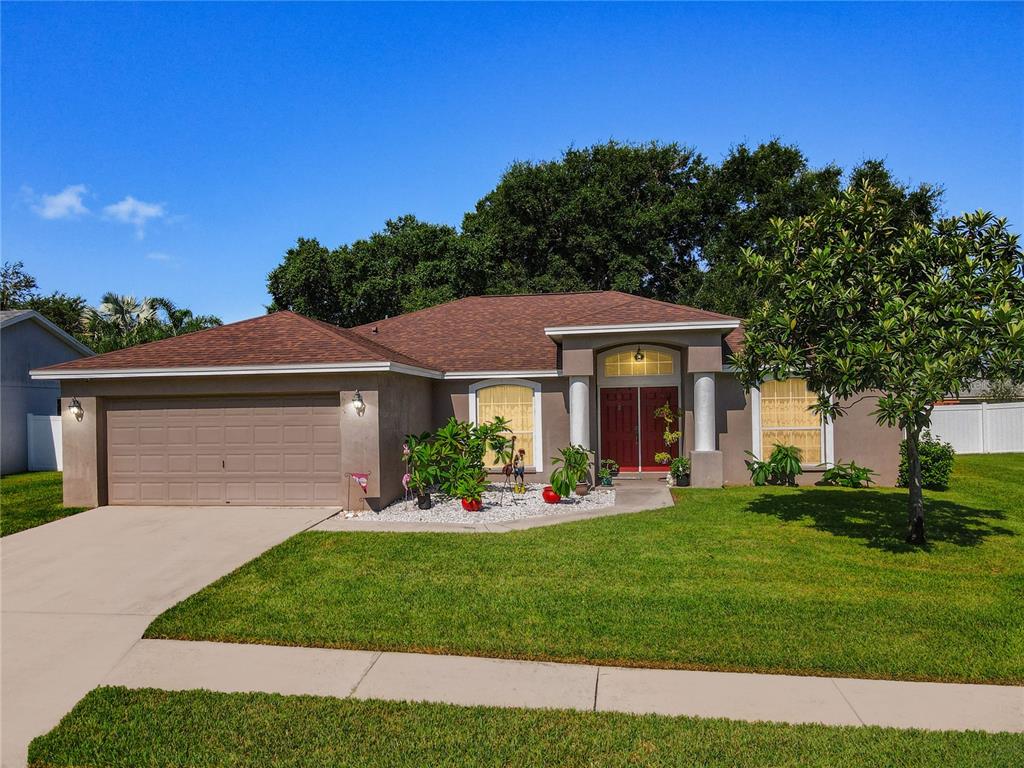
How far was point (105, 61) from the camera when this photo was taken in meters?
11.2

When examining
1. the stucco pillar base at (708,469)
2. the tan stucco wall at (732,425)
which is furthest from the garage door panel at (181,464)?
the tan stucco wall at (732,425)

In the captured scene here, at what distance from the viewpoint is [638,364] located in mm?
15336

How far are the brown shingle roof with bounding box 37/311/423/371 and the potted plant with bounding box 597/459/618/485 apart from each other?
17.5ft

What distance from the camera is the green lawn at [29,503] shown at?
1109 centimetres

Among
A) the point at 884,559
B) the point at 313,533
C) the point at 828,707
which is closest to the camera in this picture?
the point at 828,707

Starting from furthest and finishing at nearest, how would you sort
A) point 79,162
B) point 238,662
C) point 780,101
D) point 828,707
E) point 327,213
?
1. point 327,213
2. point 780,101
3. point 79,162
4. point 238,662
5. point 828,707

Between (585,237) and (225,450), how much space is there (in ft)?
73.2

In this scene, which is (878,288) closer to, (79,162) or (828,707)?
(828,707)

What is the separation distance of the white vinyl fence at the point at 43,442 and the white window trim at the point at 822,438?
2093cm

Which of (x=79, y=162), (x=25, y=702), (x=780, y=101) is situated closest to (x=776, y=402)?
(x=780, y=101)

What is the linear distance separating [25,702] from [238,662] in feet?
5.08

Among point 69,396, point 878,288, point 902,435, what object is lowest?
point 902,435

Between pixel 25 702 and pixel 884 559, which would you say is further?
pixel 884 559

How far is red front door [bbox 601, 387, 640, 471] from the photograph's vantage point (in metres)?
15.4
